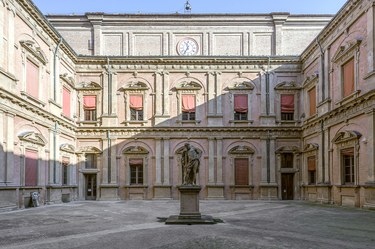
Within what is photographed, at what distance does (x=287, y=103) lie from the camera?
30969 mm

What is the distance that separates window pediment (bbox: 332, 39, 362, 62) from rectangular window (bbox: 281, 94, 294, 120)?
6942mm

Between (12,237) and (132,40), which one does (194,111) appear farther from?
(12,237)

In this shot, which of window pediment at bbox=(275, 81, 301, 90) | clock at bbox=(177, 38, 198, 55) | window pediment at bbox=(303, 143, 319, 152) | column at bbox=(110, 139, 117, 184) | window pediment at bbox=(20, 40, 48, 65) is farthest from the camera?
clock at bbox=(177, 38, 198, 55)

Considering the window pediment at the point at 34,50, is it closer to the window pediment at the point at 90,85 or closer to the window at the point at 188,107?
the window pediment at the point at 90,85

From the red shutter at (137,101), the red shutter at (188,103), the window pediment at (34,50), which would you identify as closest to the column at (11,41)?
the window pediment at (34,50)

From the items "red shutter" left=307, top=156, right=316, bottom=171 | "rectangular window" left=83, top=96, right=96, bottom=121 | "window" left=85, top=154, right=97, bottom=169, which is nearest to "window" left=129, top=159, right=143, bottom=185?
"window" left=85, top=154, right=97, bottom=169

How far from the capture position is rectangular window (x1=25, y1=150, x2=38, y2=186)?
2162cm

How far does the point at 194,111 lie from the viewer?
3102 centimetres

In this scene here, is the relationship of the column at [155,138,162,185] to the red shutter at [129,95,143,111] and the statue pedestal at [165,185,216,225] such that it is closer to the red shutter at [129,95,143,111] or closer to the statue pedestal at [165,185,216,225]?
the red shutter at [129,95,143,111]

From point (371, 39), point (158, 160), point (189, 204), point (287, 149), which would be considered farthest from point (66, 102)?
point (371, 39)

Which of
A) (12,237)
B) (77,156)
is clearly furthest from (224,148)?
(12,237)

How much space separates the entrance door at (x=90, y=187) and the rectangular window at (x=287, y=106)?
15.0 meters

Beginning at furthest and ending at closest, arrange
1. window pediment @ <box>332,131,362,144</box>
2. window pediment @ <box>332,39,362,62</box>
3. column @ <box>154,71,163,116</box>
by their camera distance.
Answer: column @ <box>154,71,163,116</box>
window pediment @ <box>332,39,362,62</box>
window pediment @ <box>332,131,362,144</box>

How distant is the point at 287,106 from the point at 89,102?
15.0 meters
